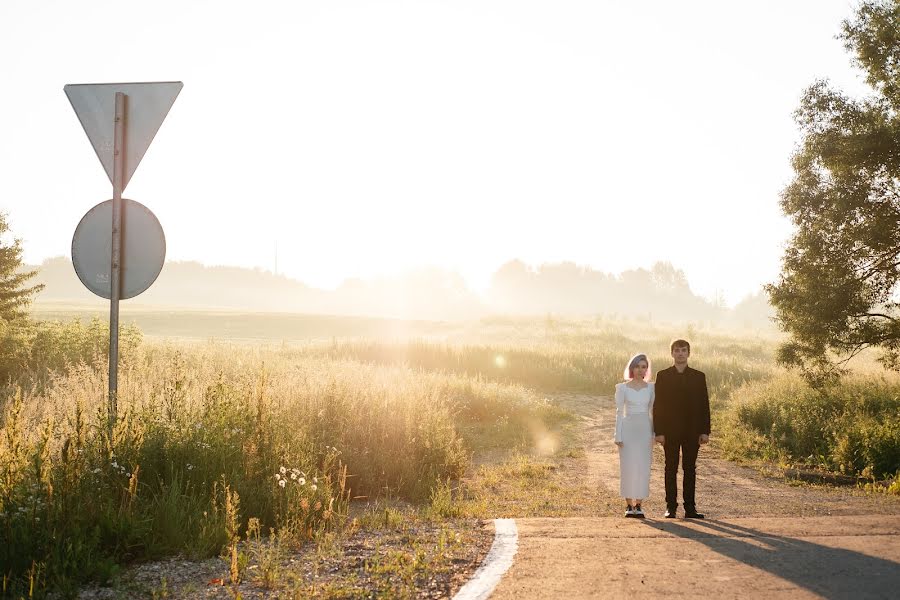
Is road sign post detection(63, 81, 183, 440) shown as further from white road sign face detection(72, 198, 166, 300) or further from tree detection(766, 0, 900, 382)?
tree detection(766, 0, 900, 382)

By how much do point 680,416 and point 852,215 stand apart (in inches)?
356

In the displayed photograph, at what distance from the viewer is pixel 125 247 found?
7.50 m

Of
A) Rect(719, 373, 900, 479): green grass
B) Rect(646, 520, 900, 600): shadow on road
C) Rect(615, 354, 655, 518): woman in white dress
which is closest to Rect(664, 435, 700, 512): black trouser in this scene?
Rect(615, 354, 655, 518): woman in white dress

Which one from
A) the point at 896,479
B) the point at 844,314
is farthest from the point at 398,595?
the point at 844,314

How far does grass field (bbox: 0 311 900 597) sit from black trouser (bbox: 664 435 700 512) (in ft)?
6.10

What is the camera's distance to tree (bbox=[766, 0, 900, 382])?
14852 mm

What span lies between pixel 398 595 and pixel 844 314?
13.6m

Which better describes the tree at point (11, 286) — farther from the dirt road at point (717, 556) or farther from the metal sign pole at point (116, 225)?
the dirt road at point (717, 556)

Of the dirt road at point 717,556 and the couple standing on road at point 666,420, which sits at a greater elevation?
the couple standing on road at point 666,420

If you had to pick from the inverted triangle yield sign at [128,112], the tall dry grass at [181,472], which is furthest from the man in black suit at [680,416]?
the inverted triangle yield sign at [128,112]

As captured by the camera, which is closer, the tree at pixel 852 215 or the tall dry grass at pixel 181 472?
the tall dry grass at pixel 181 472

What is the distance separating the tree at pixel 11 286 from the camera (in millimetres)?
19031

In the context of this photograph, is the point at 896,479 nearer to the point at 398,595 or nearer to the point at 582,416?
the point at 398,595

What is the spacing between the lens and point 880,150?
14586 mm
